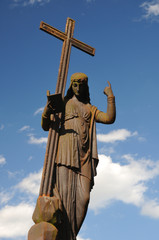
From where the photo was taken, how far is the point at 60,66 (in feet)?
28.2

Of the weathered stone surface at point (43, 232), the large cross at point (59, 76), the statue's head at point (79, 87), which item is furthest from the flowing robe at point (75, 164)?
the weathered stone surface at point (43, 232)

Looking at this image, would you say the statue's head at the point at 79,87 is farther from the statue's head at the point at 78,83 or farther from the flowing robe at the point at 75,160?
the flowing robe at the point at 75,160

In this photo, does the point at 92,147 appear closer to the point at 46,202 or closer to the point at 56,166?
the point at 56,166

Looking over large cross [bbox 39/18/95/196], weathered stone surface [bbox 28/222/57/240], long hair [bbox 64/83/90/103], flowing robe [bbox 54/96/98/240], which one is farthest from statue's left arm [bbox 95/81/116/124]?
weathered stone surface [bbox 28/222/57/240]

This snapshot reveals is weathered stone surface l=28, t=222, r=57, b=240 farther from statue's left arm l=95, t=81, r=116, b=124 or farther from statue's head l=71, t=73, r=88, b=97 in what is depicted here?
statue's head l=71, t=73, r=88, b=97

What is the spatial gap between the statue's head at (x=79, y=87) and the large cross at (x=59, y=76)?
24cm

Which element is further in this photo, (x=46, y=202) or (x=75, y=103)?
(x=75, y=103)

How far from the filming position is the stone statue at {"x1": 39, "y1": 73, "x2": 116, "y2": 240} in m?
7.32

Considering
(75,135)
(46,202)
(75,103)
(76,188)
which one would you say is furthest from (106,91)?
(46,202)

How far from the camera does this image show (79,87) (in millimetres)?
8461

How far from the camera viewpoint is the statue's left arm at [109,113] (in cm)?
838

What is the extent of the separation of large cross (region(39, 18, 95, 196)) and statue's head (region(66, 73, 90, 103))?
0.78 ft

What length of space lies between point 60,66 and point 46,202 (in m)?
3.35

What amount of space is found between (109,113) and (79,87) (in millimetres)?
936
